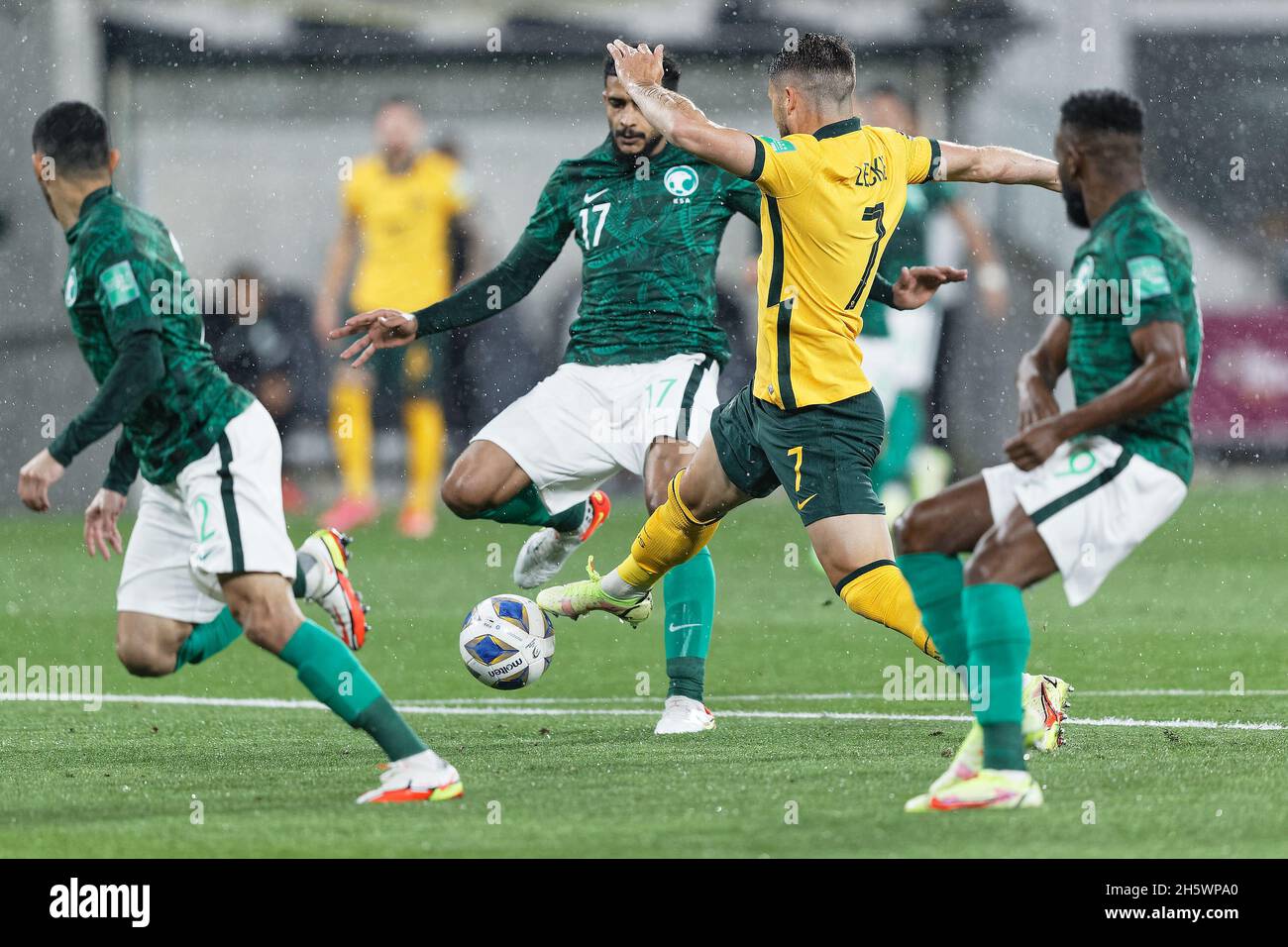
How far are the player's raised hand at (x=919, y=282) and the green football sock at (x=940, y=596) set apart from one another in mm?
1202

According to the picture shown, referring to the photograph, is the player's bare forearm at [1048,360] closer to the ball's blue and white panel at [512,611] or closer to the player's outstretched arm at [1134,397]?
the player's outstretched arm at [1134,397]

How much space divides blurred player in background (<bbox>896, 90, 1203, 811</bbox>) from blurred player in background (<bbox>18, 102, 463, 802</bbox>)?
4.93 feet

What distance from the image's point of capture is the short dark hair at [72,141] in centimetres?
599

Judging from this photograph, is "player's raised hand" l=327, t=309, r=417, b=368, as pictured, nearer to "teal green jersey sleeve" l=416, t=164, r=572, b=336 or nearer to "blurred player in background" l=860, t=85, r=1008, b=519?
"teal green jersey sleeve" l=416, t=164, r=572, b=336

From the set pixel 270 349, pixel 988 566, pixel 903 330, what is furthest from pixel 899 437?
pixel 270 349

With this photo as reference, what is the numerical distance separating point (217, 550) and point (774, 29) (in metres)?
16.4

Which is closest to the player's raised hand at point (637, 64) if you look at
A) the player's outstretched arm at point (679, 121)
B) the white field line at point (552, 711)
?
the player's outstretched arm at point (679, 121)

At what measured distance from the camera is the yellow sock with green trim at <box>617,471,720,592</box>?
6.92 meters

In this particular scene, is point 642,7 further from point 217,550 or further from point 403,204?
point 217,550

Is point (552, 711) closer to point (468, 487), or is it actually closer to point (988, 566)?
point (468, 487)

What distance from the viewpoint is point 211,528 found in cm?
587

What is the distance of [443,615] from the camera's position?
36.4 ft

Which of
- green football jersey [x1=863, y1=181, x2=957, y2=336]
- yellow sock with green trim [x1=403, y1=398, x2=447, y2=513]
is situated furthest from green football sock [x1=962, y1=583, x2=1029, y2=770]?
yellow sock with green trim [x1=403, y1=398, x2=447, y2=513]
